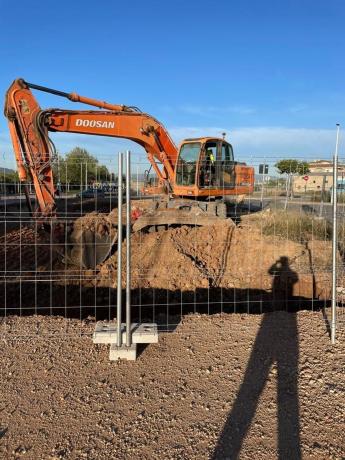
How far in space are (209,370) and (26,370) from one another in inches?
76.1

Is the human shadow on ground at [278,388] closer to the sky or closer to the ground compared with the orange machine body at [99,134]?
closer to the ground

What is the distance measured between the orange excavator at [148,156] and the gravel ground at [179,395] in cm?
604

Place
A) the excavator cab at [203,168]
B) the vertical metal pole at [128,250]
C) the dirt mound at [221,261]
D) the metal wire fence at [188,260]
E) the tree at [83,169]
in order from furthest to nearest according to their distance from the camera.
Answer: the excavator cab at [203,168] → the dirt mound at [221,261] → the metal wire fence at [188,260] → the tree at [83,169] → the vertical metal pole at [128,250]

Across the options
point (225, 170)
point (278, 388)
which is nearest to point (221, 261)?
point (225, 170)

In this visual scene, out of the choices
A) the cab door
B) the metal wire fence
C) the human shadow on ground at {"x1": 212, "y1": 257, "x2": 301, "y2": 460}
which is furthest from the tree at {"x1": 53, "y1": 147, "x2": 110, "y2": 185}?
the cab door

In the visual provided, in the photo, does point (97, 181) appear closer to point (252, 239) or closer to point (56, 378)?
point (56, 378)

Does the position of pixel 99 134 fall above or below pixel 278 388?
above

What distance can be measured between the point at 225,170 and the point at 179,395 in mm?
9946

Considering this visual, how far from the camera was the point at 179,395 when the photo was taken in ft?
13.7

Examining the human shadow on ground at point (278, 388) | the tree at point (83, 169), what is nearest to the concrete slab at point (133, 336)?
the human shadow on ground at point (278, 388)

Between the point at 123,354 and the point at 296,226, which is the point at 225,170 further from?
the point at 123,354

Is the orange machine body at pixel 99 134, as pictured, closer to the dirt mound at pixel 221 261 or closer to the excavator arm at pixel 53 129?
the excavator arm at pixel 53 129

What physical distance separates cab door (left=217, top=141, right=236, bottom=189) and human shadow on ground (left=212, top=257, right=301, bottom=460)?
7.50 metres

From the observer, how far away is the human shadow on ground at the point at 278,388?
345cm
